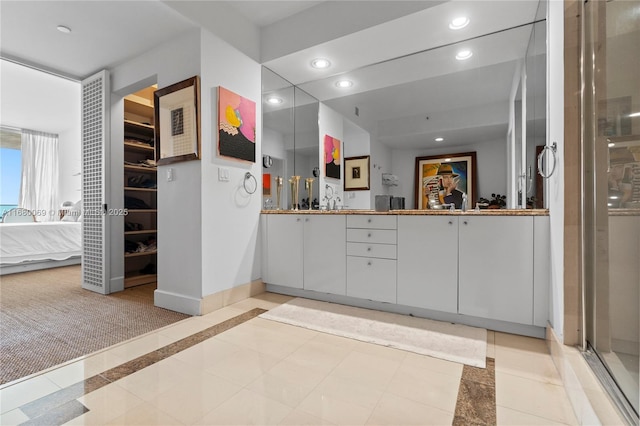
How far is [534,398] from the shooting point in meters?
1.37

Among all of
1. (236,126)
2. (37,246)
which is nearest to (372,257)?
(236,126)

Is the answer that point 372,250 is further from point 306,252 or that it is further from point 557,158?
point 557,158

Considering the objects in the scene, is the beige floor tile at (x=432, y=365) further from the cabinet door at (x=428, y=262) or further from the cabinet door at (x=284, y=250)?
the cabinet door at (x=284, y=250)

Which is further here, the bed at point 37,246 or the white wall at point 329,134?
the bed at point 37,246

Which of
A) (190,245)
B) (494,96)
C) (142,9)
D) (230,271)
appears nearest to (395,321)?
(230,271)

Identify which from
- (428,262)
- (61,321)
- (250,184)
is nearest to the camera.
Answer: (428,262)

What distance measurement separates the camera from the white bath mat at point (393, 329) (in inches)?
72.0

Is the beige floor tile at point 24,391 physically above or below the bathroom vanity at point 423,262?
below

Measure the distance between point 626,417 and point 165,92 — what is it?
3386 millimetres

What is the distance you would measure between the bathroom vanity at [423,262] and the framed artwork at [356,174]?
18.6 inches

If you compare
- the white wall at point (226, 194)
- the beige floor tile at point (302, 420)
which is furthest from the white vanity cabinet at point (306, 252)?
the beige floor tile at point (302, 420)

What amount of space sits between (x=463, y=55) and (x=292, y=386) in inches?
116

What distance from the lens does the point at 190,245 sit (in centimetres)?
255

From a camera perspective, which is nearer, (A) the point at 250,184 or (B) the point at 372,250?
(B) the point at 372,250
